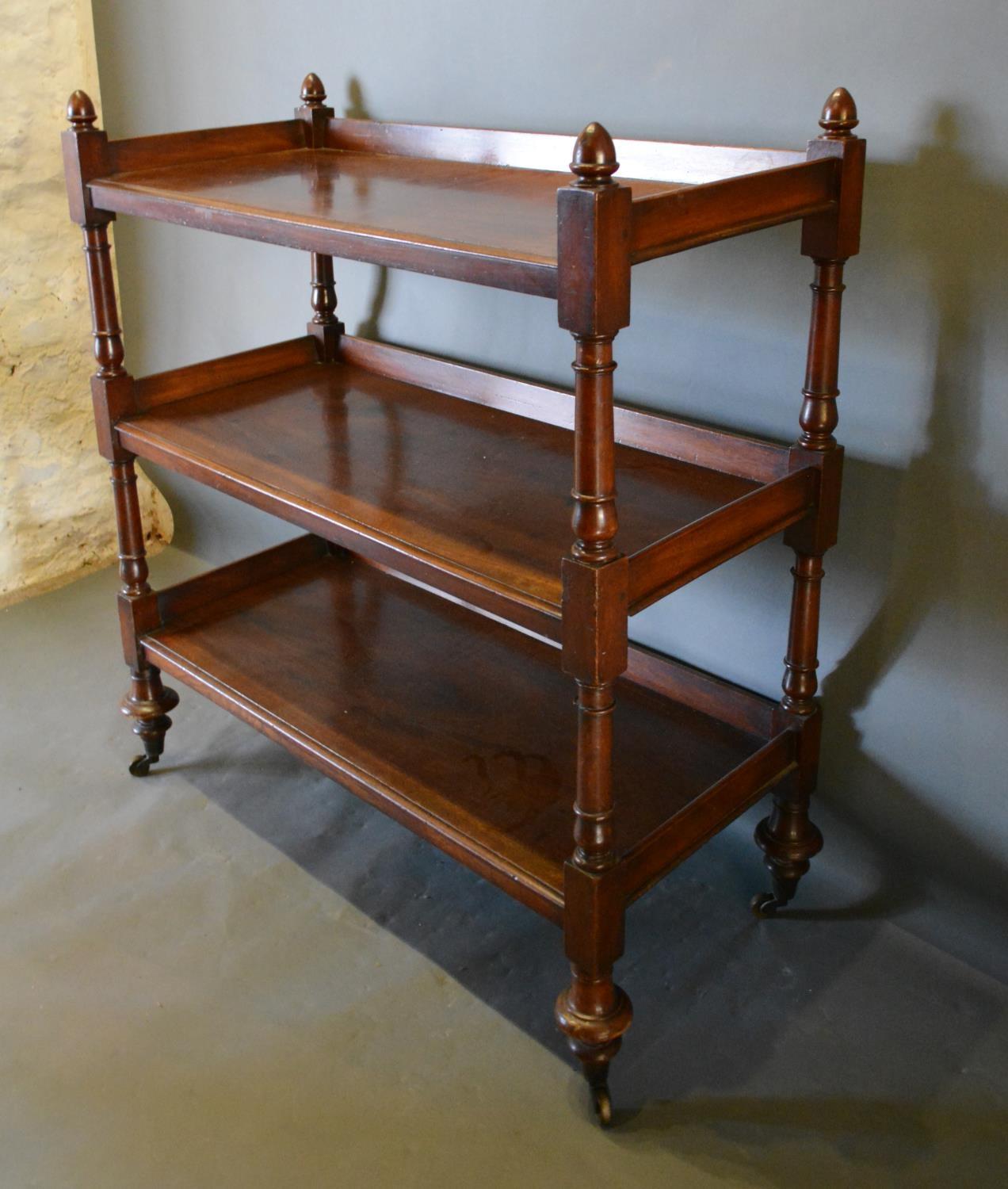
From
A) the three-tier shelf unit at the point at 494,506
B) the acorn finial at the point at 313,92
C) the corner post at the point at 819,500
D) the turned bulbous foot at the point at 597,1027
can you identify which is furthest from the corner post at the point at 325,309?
the turned bulbous foot at the point at 597,1027

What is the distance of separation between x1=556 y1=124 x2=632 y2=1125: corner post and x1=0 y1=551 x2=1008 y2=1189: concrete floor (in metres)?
0.16

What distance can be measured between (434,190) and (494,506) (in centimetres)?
48

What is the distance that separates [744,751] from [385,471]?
712mm

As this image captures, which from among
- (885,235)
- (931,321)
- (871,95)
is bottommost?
(931,321)

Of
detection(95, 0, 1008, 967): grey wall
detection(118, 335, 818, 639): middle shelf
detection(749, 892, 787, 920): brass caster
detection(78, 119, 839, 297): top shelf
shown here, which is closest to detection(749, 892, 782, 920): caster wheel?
detection(749, 892, 787, 920): brass caster

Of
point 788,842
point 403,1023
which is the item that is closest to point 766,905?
point 788,842

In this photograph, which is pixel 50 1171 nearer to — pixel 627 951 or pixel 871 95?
pixel 627 951

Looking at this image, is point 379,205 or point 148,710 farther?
point 148,710

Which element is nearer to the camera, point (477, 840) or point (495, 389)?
point (477, 840)

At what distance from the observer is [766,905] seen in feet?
7.06

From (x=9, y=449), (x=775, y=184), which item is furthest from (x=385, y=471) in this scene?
(x=9, y=449)

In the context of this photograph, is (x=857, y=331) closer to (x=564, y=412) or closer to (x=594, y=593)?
(x=564, y=412)

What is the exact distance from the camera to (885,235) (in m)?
1.79

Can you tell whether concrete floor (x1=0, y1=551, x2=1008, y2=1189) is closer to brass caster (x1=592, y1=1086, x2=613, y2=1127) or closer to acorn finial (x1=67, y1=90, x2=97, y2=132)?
brass caster (x1=592, y1=1086, x2=613, y2=1127)
